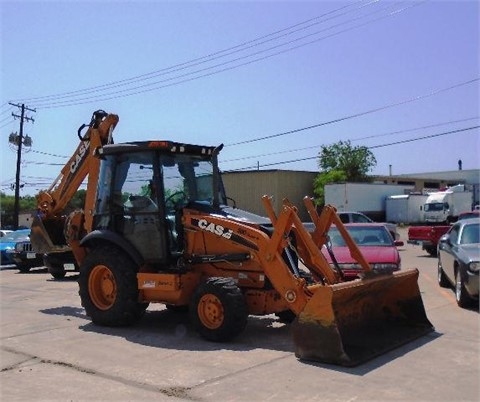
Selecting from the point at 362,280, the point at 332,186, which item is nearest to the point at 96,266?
the point at 362,280

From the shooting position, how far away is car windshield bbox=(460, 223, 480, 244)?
11.3 meters

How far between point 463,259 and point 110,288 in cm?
617

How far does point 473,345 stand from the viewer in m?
7.59

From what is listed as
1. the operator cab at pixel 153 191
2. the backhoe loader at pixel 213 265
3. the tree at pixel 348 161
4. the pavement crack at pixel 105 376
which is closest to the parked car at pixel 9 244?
the backhoe loader at pixel 213 265

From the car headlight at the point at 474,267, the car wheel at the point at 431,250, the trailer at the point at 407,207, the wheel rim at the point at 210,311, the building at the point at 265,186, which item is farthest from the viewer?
the building at the point at 265,186

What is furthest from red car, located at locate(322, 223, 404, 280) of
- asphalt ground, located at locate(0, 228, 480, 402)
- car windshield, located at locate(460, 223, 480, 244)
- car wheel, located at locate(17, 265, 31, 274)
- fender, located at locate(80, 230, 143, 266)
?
car wheel, located at locate(17, 265, 31, 274)

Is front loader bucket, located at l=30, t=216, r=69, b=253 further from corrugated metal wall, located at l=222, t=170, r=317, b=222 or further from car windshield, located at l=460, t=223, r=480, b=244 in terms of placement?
corrugated metal wall, located at l=222, t=170, r=317, b=222

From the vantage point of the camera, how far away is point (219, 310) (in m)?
7.78

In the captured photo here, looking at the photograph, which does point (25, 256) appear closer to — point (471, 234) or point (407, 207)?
point (471, 234)

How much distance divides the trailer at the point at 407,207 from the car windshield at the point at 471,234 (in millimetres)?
35072

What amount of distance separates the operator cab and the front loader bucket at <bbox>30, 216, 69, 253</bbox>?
2322 millimetres

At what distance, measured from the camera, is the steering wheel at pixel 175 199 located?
883 centimetres

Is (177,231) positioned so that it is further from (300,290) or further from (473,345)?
(473,345)

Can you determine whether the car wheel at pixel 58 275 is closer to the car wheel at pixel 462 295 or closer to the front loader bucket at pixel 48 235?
the front loader bucket at pixel 48 235
